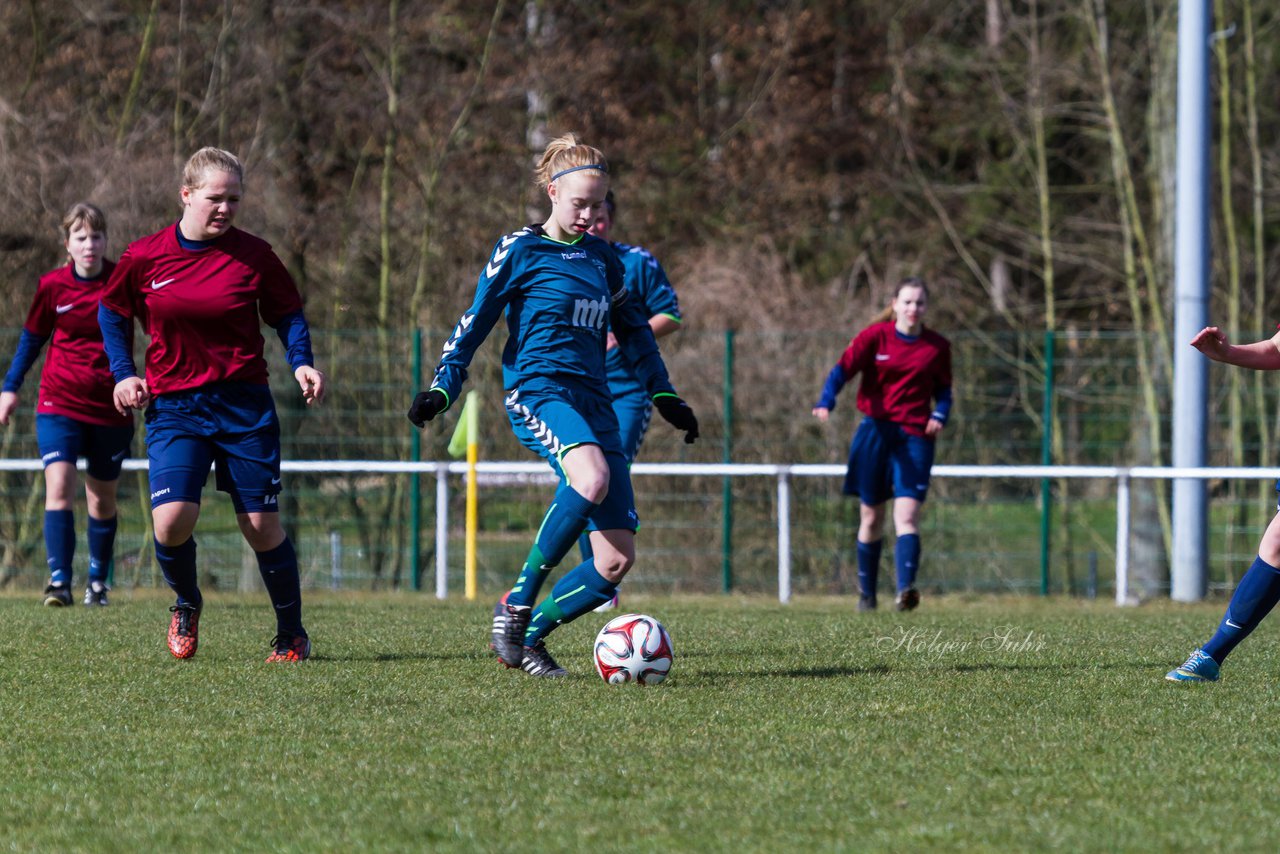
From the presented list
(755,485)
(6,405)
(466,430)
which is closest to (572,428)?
(6,405)

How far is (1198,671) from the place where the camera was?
590 centimetres

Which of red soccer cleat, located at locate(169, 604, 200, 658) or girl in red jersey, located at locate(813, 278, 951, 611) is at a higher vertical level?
girl in red jersey, located at locate(813, 278, 951, 611)

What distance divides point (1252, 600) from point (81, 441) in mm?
6050

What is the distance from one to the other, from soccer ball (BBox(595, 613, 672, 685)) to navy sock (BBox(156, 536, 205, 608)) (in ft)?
5.49

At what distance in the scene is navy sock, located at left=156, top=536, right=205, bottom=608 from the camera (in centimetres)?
639

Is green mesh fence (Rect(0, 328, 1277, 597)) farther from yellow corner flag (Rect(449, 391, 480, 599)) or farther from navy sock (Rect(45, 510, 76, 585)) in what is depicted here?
navy sock (Rect(45, 510, 76, 585))

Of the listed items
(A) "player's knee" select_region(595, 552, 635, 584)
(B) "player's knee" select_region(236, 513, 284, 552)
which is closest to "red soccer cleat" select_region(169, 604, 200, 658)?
(B) "player's knee" select_region(236, 513, 284, 552)

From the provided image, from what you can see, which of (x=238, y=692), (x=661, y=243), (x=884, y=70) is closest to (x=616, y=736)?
(x=238, y=692)

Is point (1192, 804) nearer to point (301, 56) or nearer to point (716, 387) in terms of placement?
point (716, 387)

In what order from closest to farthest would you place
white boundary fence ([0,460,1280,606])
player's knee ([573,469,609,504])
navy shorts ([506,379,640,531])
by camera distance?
player's knee ([573,469,609,504])
navy shorts ([506,379,640,531])
white boundary fence ([0,460,1280,606])

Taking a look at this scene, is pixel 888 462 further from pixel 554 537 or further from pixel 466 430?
pixel 554 537

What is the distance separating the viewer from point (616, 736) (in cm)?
477

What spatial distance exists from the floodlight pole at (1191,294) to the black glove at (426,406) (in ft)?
26.4

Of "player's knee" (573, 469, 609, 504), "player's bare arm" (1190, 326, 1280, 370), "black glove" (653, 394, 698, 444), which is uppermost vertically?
"player's bare arm" (1190, 326, 1280, 370)
